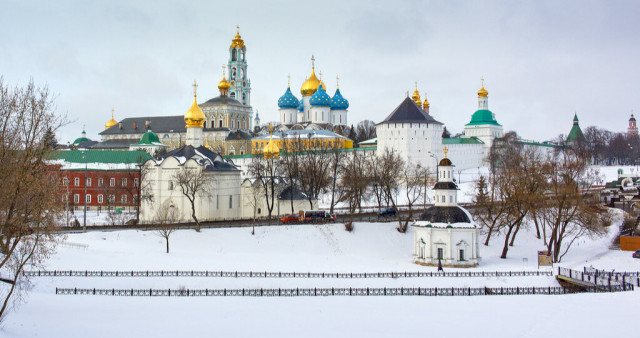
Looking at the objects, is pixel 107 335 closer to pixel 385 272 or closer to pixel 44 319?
pixel 44 319

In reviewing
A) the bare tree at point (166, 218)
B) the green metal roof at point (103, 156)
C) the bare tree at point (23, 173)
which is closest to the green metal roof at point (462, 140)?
the green metal roof at point (103, 156)

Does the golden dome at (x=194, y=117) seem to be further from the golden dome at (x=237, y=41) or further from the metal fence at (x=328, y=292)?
the golden dome at (x=237, y=41)

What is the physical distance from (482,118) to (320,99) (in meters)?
22.8

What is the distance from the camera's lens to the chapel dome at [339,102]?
327ft

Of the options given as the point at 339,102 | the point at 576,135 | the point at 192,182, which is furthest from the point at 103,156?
the point at 576,135

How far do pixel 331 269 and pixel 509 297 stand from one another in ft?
32.7

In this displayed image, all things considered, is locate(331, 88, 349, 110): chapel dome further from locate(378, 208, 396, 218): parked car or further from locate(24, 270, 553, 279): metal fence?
locate(24, 270, 553, 279): metal fence

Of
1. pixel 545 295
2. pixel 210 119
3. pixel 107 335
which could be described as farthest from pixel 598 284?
pixel 210 119

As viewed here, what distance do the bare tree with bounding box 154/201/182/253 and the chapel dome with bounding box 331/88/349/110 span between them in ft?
184

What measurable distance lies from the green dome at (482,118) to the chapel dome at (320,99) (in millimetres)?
20242

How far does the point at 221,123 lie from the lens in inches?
4112

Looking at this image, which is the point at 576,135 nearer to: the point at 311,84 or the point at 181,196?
the point at 311,84

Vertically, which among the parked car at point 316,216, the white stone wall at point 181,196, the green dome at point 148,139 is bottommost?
the parked car at point 316,216

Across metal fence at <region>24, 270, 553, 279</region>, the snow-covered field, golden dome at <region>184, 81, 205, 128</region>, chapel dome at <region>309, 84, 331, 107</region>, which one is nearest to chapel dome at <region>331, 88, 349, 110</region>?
chapel dome at <region>309, 84, 331, 107</region>
